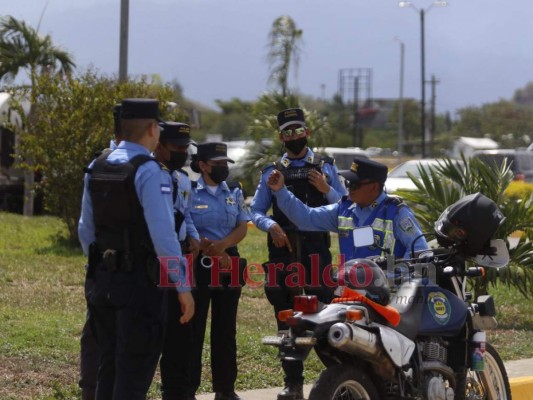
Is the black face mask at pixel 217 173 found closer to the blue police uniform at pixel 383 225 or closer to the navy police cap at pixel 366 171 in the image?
the blue police uniform at pixel 383 225

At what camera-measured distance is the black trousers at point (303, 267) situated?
773 centimetres

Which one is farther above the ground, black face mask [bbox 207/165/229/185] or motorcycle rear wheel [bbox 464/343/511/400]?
black face mask [bbox 207/165/229/185]

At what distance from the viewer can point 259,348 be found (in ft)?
29.6

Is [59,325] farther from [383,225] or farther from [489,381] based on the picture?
[489,381]

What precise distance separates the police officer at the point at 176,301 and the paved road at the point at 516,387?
0.76 meters

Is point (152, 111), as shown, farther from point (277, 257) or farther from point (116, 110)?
point (277, 257)

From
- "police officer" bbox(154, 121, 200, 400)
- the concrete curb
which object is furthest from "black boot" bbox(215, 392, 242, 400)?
the concrete curb

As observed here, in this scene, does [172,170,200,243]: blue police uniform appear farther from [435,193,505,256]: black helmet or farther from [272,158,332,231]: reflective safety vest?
[435,193,505,256]: black helmet

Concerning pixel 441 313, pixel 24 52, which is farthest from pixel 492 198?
pixel 24 52

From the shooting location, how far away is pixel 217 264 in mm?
7328

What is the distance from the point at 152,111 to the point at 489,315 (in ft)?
8.31

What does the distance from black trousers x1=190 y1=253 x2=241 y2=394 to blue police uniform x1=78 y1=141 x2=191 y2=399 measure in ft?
5.48

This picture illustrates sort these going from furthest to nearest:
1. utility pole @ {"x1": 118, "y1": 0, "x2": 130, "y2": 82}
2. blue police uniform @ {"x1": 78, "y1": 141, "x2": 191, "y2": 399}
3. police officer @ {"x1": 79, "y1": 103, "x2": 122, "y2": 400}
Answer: utility pole @ {"x1": 118, "y1": 0, "x2": 130, "y2": 82}, police officer @ {"x1": 79, "y1": 103, "x2": 122, "y2": 400}, blue police uniform @ {"x1": 78, "y1": 141, "x2": 191, "y2": 399}

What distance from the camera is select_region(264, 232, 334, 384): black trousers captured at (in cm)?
773
